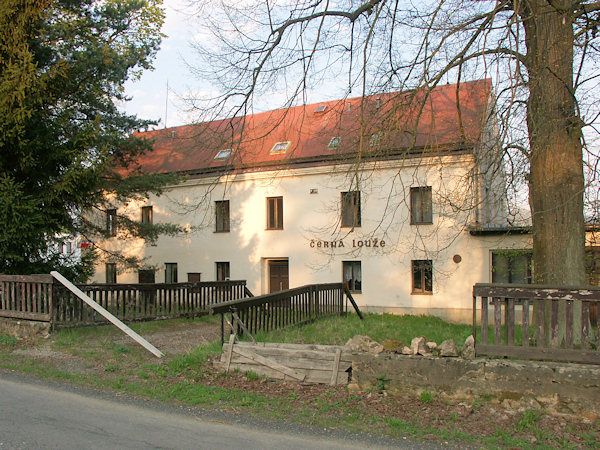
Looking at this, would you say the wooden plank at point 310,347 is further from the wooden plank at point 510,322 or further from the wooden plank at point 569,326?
the wooden plank at point 569,326

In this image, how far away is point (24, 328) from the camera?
11266mm

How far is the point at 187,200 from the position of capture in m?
25.3

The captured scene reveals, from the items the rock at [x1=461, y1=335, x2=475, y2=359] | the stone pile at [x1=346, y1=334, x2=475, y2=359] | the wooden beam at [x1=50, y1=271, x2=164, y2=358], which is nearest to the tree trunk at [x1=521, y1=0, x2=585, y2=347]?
the rock at [x1=461, y1=335, x2=475, y2=359]

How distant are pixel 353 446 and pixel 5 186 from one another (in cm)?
1083

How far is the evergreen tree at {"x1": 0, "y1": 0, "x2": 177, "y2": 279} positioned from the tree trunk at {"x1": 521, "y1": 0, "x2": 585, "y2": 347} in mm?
10174

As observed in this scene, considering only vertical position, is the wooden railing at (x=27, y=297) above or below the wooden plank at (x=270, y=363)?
above

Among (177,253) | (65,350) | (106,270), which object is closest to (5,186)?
(65,350)

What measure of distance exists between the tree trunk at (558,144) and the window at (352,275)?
13849 millimetres

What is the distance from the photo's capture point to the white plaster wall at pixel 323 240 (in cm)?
1934

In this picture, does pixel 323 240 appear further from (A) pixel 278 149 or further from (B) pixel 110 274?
(B) pixel 110 274

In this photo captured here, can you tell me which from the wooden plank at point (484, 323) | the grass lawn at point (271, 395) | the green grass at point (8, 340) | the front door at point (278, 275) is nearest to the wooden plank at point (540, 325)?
the wooden plank at point (484, 323)

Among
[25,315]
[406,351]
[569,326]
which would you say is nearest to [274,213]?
[25,315]

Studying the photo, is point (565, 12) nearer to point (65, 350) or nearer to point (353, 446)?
point (353, 446)

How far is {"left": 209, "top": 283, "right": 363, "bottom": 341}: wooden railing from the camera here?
28.7ft
